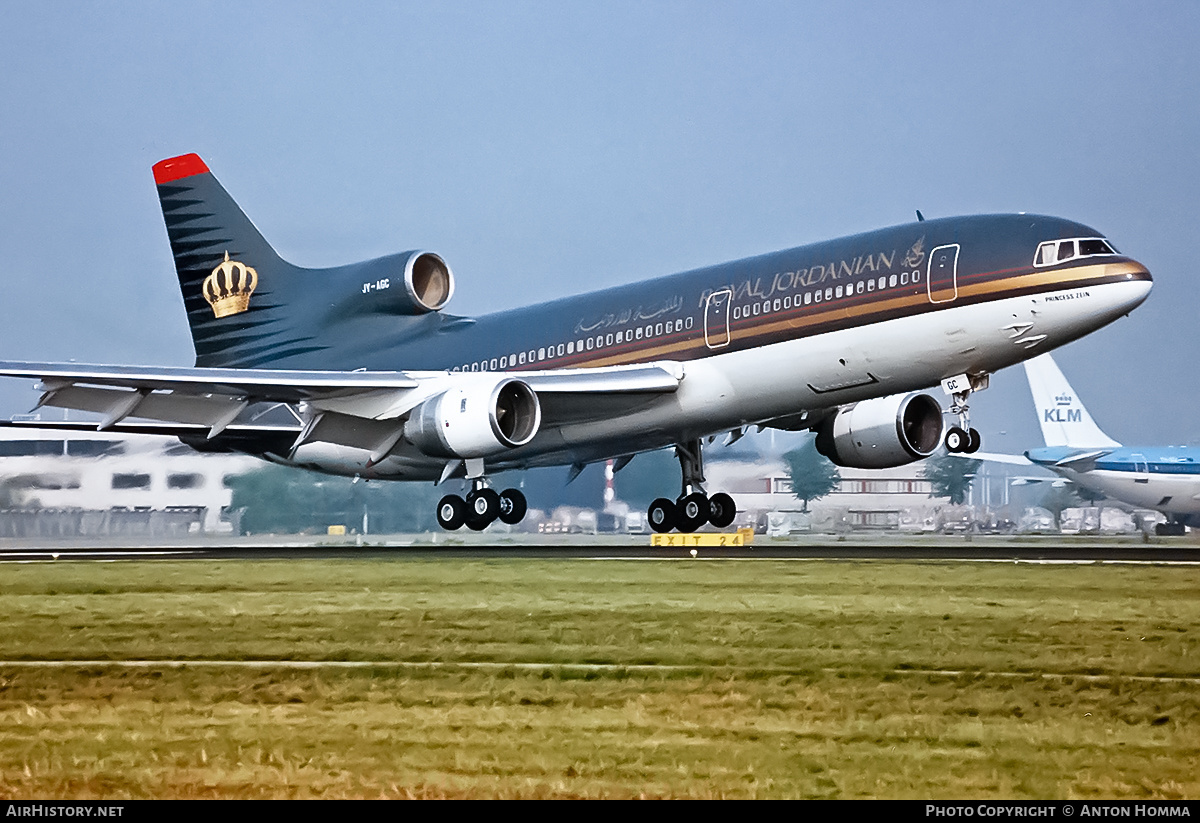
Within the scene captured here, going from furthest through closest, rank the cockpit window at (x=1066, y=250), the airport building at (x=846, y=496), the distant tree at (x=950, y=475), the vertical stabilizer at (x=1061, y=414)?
the vertical stabilizer at (x=1061, y=414), the distant tree at (x=950, y=475), the airport building at (x=846, y=496), the cockpit window at (x=1066, y=250)

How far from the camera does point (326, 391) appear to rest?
2914cm

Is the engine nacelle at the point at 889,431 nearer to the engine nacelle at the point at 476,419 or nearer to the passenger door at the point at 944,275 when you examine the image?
the passenger door at the point at 944,275

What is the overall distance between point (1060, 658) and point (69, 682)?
793 centimetres

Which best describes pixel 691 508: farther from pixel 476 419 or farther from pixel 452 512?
pixel 476 419

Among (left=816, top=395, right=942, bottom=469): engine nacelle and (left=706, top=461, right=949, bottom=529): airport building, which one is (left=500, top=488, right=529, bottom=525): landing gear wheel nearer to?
(left=816, top=395, right=942, bottom=469): engine nacelle

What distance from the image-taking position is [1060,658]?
39.8 ft

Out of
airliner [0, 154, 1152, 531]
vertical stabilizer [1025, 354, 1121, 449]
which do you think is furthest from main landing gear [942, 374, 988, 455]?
vertical stabilizer [1025, 354, 1121, 449]

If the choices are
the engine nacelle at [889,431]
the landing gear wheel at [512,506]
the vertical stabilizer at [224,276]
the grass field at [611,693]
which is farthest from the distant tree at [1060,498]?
the grass field at [611,693]

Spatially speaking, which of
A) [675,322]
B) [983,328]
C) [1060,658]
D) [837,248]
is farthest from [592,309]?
[1060,658]

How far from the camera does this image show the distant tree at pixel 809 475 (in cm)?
4728

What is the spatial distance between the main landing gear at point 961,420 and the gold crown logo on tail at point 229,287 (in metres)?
18.1

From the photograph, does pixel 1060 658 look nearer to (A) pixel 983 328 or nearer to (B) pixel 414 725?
(B) pixel 414 725

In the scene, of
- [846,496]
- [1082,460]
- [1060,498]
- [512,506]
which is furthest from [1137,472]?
[512,506]

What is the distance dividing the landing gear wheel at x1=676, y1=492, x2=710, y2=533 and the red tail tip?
15.2m
